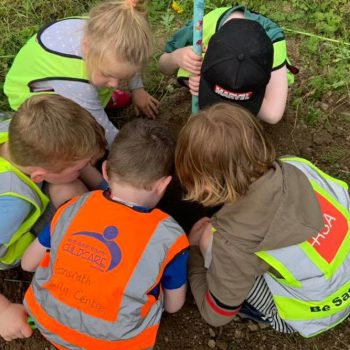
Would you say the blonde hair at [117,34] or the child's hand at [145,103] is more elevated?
the blonde hair at [117,34]

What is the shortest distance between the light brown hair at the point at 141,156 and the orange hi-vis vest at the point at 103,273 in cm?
14

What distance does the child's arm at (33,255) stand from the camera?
219cm

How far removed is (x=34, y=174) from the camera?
2145 mm

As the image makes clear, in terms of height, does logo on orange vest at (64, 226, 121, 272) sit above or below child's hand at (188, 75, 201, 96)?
below

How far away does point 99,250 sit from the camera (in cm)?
184

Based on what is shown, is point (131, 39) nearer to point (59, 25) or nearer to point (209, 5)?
point (59, 25)

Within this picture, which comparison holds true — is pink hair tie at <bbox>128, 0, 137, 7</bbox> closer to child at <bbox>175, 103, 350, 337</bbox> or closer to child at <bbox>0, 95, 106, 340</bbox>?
child at <bbox>0, 95, 106, 340</bbox>

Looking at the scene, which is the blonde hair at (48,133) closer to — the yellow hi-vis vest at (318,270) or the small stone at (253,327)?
the yellow hi-vis vest at (318,270)

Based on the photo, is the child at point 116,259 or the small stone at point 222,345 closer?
the child at point 116,259

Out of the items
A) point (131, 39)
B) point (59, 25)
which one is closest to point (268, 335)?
point (131, 39)

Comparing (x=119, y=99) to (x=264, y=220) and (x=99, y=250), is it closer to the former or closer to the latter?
(x=99, y=250)

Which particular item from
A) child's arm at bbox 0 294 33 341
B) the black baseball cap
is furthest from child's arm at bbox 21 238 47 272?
the black baseball cap

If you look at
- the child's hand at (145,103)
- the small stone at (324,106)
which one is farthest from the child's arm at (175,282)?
the small stone at (324,106)

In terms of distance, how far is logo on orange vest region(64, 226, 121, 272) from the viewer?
184 centimetres
